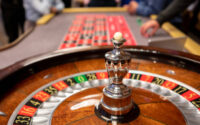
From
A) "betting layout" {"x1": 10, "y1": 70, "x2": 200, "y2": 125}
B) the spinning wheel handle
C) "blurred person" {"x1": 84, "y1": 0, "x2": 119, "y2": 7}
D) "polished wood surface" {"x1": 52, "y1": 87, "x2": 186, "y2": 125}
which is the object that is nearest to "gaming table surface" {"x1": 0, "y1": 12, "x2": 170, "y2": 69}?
"betting layout" {"x1": 10, "y1": 70, "x2": 200, "y2": 125}

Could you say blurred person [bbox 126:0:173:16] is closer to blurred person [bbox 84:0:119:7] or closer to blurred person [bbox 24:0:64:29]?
blurred person [bbox 24:0:64:29]

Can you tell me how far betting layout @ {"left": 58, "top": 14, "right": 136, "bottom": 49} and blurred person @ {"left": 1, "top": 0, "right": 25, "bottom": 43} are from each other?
7.71ft

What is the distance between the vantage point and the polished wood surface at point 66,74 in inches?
31.7

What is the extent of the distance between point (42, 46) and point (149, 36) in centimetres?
101

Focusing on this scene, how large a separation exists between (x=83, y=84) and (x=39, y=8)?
2866 millimetres

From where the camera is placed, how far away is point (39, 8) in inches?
134

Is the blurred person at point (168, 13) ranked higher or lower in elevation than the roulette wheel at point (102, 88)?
higher

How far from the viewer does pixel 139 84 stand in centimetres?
93

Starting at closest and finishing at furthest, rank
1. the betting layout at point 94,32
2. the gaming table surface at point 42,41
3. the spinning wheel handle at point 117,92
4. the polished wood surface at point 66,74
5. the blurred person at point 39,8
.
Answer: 1. the spinning wheel handle at point 117,92
2. the polished wood surface at point 66,74
3. the gaming table surface at point 42,41
4. the betting layout at point 94,32
5. the blurred person at point 39,8

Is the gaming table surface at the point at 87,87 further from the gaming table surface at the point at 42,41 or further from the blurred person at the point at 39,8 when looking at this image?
the blurred person at the point at 39,8

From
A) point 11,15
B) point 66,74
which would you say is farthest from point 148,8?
point 11,15

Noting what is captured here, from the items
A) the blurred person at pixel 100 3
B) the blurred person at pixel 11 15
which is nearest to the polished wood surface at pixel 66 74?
the blurred person at pixel 100 3

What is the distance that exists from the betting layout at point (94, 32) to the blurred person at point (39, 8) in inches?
29.4

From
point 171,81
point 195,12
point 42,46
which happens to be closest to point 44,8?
point 42,46
